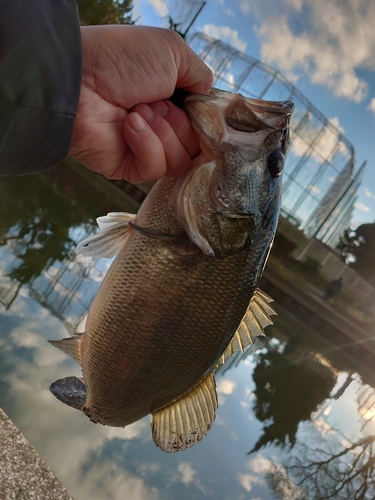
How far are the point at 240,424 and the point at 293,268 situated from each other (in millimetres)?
12089

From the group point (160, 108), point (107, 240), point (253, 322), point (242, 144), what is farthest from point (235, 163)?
point (253, 322)

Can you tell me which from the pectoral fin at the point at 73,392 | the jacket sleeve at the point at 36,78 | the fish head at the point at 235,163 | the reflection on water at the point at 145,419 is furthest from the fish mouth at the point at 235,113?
the reflection on water at the point at 145,419

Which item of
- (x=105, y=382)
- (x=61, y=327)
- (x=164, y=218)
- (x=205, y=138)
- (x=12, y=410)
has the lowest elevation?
(x=12, y=410)

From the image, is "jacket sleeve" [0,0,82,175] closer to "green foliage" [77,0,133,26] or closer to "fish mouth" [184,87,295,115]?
"fish mouth" [184,87,295,115]

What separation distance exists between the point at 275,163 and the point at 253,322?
2.85 ft

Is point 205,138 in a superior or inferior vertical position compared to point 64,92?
superior

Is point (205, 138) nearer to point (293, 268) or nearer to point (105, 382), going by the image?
point (105, 382)

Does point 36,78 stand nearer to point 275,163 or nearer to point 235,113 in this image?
point 235,113

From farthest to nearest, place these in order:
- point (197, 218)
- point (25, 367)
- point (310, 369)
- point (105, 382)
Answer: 1. point (310, 369)
2. point (25, 367)
3. point (105, 382)
4. point (197, 218)

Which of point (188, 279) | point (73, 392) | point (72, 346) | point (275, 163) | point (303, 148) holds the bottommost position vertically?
point (73, 392)

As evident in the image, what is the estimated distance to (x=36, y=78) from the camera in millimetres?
1281

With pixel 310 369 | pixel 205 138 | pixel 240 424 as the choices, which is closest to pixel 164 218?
pixel 205 138

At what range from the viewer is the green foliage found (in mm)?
18797

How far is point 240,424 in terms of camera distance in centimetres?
605
